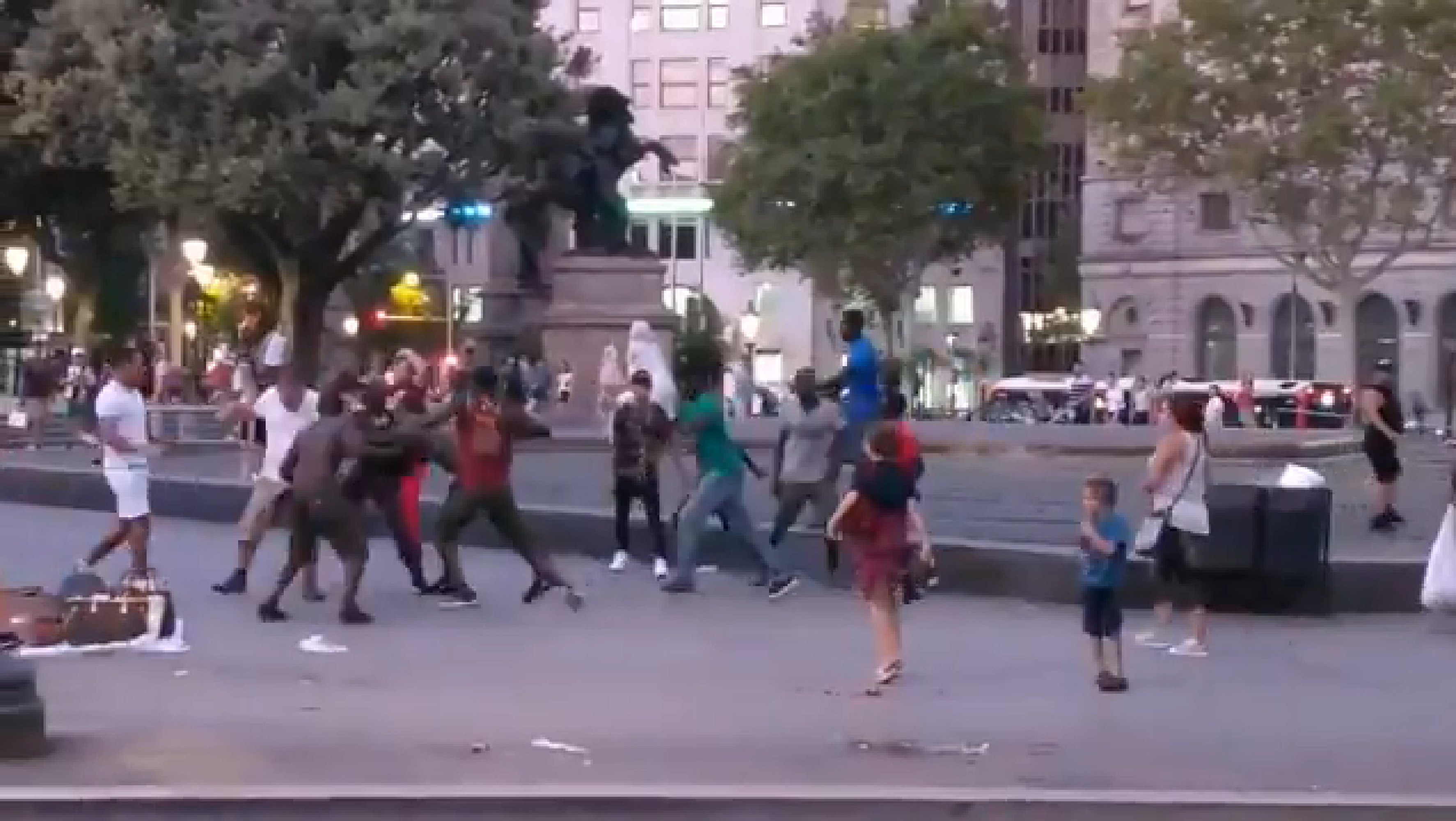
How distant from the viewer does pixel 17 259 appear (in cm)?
4488

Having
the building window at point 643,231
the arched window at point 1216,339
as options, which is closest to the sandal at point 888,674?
the arched window at point 1216,339

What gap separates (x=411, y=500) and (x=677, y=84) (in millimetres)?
72745

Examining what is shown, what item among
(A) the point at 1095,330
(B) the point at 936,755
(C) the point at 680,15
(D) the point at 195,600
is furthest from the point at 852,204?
(B) the point at 936,755

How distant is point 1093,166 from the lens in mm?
79625

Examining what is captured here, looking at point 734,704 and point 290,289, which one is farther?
point 290,289

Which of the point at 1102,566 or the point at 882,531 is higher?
the point at 882,531

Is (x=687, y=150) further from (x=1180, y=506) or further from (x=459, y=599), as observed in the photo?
(x=1180, y=506)

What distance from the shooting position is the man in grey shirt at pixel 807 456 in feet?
60.4

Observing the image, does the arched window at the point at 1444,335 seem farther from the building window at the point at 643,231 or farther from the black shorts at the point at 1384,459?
the black shorts at the point at 1384,459

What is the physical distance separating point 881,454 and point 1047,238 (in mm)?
80933

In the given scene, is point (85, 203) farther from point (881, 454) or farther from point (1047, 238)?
point (1047, 238)

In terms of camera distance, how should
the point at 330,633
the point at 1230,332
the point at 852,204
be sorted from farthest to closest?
the point at 1230,332 → the point at 852,204 → the point at 330,633

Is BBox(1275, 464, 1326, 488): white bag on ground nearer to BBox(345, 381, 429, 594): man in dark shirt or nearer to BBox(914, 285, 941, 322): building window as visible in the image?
BBox(345, 381, 429, 594): man in dark shirt

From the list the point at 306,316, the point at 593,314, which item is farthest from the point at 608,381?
the point at 306,316
